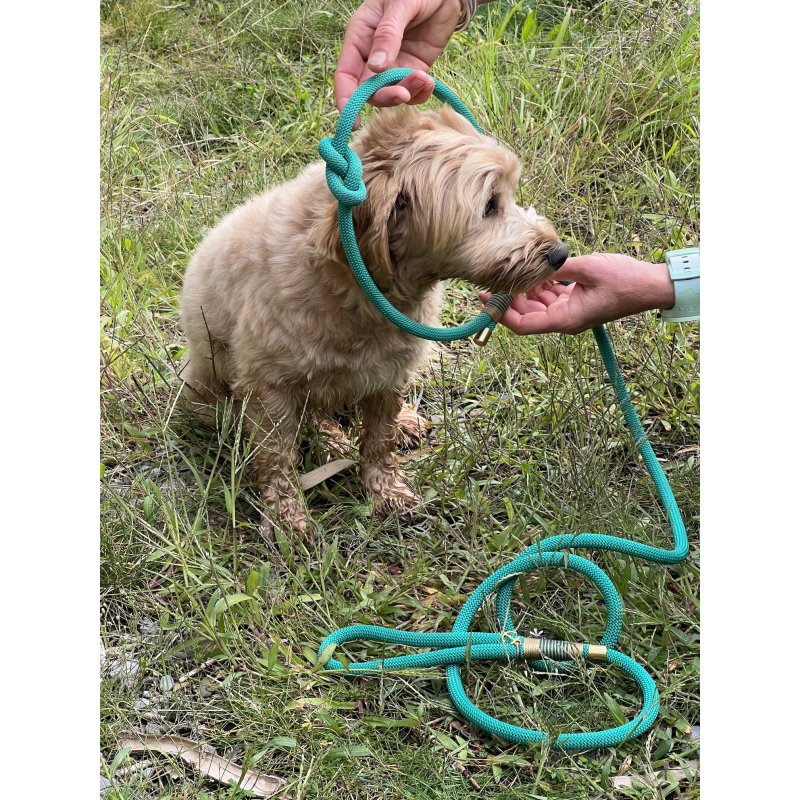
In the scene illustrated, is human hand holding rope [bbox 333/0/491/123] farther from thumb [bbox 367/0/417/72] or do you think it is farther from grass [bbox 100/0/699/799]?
grass [bbox 100/0/699/799]

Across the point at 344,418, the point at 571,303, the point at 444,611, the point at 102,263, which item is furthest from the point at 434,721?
the point at 102,263

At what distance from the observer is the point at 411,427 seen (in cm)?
370

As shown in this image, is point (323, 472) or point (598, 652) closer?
point (598, 652)

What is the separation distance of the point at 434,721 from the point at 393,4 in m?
2.25

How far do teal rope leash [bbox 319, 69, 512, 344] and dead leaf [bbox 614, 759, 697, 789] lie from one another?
1.32 meters

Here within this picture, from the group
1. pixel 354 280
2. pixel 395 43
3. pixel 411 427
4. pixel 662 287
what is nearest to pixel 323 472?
pixel 411 427

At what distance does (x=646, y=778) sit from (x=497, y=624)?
60 cm

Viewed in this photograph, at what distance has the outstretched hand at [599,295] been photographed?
101 inches

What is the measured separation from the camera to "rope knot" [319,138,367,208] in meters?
2.21

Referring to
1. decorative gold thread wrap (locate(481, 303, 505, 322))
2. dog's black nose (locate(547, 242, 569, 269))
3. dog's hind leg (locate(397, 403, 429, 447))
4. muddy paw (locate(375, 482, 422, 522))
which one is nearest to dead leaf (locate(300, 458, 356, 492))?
muddy paw (locate(375, 482, 422, 522))

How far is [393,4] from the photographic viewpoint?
2.67 meters

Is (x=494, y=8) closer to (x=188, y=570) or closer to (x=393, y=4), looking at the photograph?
(x=393, y=4)

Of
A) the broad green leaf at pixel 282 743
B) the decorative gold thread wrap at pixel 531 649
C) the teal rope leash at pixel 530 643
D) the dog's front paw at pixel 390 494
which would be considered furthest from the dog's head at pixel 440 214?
the broad green leaf at pixel 282 743

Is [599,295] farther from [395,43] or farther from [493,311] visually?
[395,43]
